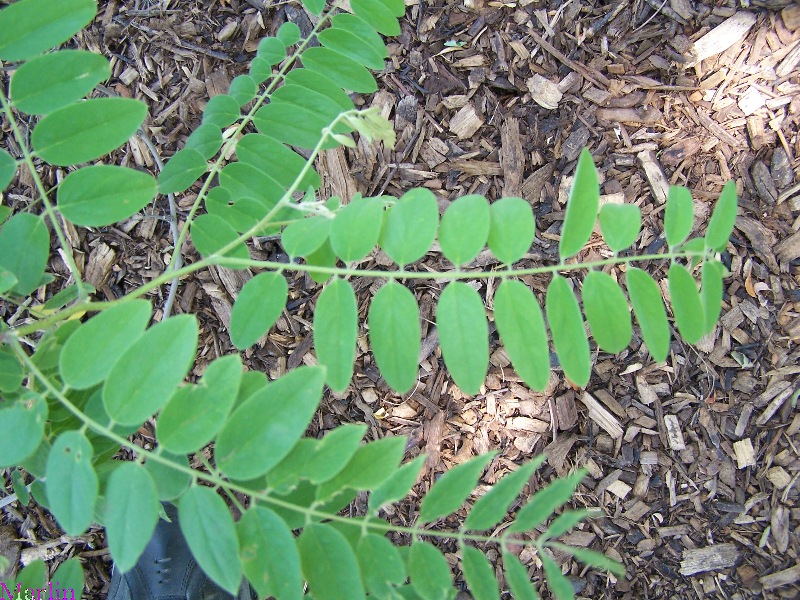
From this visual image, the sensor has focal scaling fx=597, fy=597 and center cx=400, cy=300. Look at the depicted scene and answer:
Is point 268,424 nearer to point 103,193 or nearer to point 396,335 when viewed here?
point 396,335

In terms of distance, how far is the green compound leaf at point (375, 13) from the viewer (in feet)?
5.48

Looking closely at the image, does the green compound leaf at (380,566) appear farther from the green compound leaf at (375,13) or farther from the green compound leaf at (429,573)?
the green compound leaf at (375,13)

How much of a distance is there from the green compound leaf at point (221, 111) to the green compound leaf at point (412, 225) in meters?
0.68

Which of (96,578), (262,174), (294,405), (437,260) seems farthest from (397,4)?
(96,578)

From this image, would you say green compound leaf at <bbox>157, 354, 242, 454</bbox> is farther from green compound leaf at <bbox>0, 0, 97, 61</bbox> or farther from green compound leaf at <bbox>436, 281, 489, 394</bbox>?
green compound leaf at <bbox>0, 0, 97, 61</bbox>

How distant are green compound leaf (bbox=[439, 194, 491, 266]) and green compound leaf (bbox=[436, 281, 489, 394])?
0.26 feet

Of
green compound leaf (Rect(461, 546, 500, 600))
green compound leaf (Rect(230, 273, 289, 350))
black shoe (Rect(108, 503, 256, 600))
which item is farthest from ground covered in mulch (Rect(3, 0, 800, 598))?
green compound leaf (Rect(461, 546, 500, 600))

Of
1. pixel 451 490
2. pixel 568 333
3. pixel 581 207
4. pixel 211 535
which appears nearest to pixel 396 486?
pixel 451 490

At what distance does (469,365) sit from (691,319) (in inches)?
19.5

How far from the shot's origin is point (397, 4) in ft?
5.54

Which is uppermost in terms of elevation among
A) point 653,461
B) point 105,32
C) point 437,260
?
point 105,32

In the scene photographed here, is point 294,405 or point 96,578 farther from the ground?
point 294,405

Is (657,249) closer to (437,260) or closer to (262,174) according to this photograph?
(437,260)

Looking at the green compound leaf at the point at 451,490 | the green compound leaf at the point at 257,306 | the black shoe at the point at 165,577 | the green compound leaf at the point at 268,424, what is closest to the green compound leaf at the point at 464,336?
the green compound leaf at the point at 451,490
